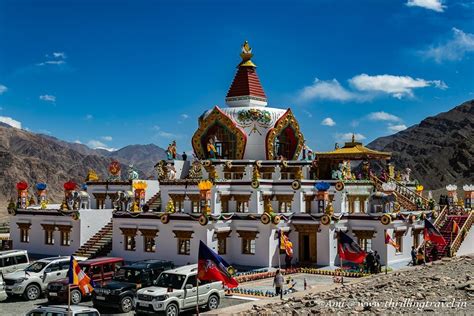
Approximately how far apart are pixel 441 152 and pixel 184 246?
132 metres

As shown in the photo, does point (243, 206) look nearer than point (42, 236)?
Yes

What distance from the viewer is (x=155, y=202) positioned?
5162 cm

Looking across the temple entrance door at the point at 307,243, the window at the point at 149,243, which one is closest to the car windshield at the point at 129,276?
the window at the point at 149,243

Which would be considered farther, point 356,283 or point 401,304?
point 356,283

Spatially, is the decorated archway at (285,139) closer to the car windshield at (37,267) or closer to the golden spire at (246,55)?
the golden spire at (246,55)

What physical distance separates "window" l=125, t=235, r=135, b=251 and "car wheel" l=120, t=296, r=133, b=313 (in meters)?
16.6

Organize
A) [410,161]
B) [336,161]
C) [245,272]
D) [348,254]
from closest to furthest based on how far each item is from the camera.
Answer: [348,254] < [245,272] < [336,161] < [410,161]

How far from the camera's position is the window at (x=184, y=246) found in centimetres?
4275

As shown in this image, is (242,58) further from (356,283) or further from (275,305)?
(275,305)

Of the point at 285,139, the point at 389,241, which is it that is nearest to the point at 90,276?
the point at 389,241

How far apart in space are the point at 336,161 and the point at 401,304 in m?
25.4

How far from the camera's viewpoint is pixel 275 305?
28.2m

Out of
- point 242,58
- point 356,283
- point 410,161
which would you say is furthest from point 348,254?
point 410,161

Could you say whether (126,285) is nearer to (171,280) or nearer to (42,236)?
(171,280)
